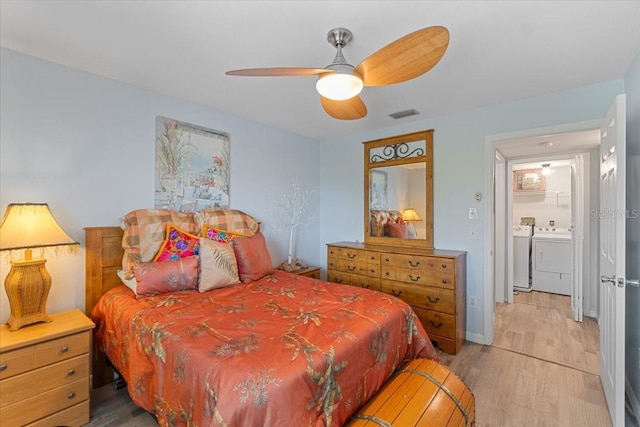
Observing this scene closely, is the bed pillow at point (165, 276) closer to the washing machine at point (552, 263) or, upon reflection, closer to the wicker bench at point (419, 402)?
the wicker bench at point (419, 402)

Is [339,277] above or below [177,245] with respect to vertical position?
below

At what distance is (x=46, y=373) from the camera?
1.70 metres

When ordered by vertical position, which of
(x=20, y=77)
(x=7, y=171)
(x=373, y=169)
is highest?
(x=20, y=77)

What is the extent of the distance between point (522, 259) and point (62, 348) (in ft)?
19.6

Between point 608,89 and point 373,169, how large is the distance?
2.25 meters

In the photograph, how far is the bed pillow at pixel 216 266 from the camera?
7.40 feet

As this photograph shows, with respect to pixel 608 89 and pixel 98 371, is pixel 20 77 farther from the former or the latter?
pixel 608 89

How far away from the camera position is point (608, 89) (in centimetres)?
239

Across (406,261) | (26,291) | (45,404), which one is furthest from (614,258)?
(26,291)

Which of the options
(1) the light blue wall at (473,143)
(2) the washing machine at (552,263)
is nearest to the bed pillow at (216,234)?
(1) the light blue wall at (473,143)

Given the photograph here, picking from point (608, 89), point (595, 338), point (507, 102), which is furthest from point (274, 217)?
point (595, 338)

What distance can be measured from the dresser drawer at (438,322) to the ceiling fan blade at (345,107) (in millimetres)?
2017

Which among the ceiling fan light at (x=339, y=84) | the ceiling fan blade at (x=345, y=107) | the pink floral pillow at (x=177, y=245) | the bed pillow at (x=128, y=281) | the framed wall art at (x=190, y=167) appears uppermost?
the ceiling fan blade at (x=345, y=107)

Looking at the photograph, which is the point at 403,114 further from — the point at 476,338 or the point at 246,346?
the point at 246,346
